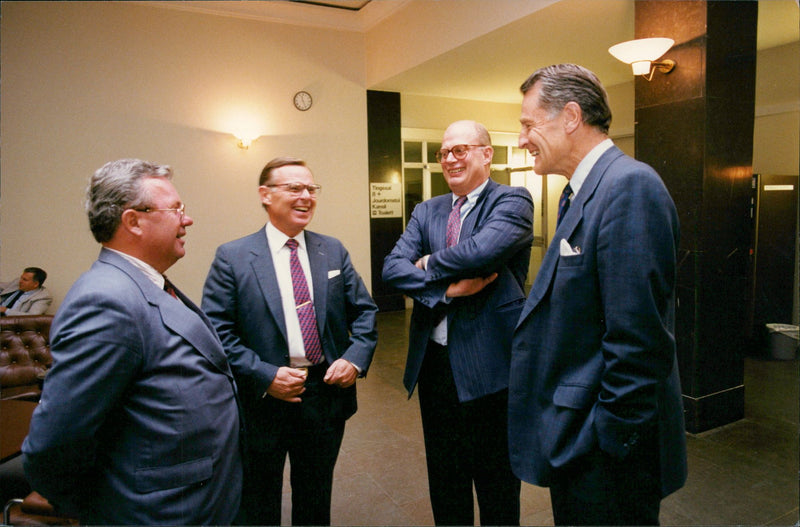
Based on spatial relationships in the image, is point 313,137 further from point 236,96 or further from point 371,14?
point 371,14

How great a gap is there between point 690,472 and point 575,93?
247cm

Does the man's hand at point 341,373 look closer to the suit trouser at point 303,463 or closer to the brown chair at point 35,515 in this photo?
the suit trouser at point 303,463

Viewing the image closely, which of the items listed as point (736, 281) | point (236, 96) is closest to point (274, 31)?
point (236, 96)

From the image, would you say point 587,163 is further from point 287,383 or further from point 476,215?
point 287,383

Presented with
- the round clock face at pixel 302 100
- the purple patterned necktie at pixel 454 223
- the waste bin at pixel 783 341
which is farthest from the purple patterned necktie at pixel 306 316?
the round clock face at pixel 302 100

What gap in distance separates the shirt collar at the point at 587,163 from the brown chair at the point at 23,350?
334cm

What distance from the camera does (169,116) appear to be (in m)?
5.93

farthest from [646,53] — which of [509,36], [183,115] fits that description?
[183,115]

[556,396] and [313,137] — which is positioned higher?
[313,137]

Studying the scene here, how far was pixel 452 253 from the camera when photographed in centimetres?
177

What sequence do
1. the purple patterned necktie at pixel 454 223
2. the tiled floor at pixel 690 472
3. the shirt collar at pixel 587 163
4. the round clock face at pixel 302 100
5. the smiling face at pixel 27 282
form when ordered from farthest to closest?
1. the round clock face at pixel 302 100
2. the smiling face at pixel 27 282
3. the tiled floor at pixel 690 472
4. the purple patterned necktie at pixel 454 223
5. the shirt collar at pixel 587 163

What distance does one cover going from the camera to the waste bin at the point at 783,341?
4949 mm

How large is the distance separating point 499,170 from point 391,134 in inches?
96.9

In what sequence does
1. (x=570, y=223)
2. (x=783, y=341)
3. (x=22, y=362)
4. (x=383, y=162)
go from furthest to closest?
(x=383, y=162) < (x=783, y=341) < (x=22, y=362) < (x=570, y=223)
